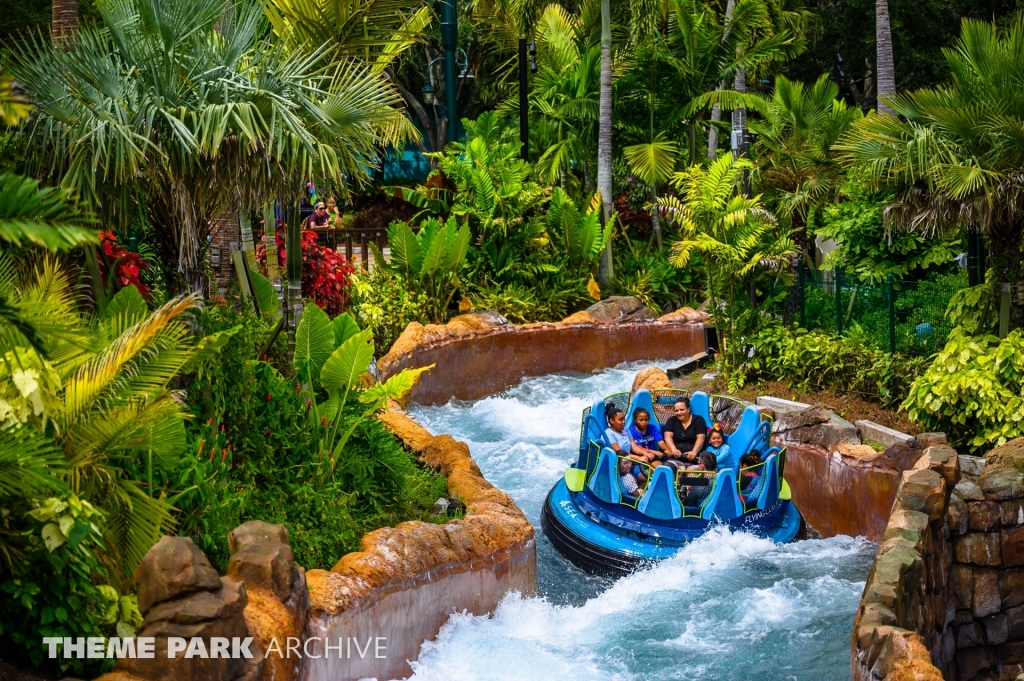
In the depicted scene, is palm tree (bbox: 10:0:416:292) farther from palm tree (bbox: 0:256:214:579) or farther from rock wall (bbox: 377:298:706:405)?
rock wall (bbox: 377:298:706:405)

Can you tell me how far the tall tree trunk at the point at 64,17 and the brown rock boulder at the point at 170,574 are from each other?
4867 mm

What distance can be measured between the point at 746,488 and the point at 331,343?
3757 mm

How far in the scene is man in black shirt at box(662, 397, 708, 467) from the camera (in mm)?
9906

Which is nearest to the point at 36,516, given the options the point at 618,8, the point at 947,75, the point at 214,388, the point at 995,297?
the point at 214,388

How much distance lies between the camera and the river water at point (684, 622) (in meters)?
7.40

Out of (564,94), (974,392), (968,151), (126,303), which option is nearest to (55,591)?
(126,303)

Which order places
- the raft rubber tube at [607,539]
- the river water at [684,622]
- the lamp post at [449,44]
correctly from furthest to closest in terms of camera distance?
the lamp post at [449,44], the raft rubber tube at [607,539], the river water at [684,622]

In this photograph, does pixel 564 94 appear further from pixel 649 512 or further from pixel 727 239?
pixel 649 512

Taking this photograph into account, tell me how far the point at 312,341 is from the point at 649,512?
315cm

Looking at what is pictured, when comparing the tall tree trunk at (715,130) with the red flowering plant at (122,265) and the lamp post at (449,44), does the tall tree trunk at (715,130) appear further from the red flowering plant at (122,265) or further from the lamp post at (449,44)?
the red flowering plant at (122,265)

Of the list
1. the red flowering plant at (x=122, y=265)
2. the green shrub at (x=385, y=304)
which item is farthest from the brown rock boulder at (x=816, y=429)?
the red flowering plant at (x=122, y=265)

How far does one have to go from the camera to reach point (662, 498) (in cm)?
904

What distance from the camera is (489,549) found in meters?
7.64

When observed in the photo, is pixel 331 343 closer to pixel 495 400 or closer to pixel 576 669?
pixel 576 669
